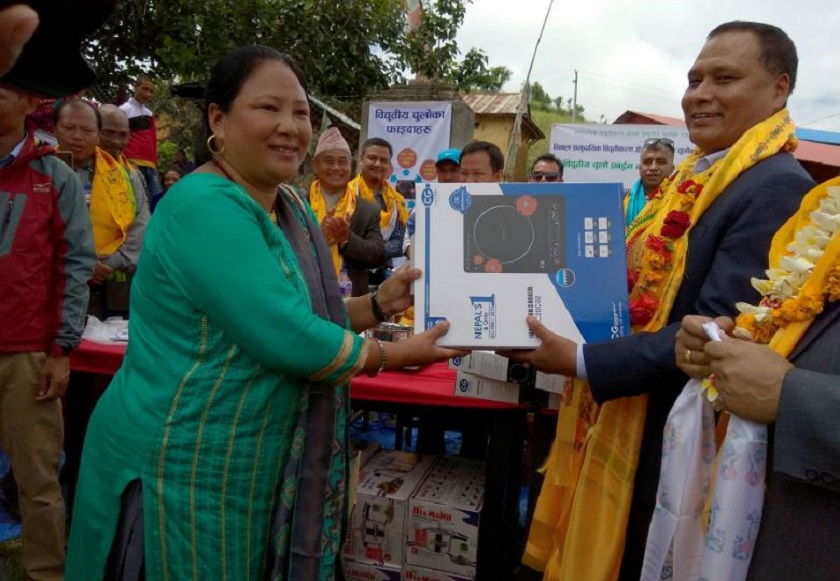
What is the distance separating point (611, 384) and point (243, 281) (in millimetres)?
1039

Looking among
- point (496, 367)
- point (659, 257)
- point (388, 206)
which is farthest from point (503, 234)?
point (388, 206)

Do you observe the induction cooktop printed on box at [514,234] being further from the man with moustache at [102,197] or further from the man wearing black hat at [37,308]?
the man with moustache at [102,197]


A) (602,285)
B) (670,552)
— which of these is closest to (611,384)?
(602,285)

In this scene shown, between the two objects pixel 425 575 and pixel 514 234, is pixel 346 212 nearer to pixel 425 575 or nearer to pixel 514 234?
pixel 425 575

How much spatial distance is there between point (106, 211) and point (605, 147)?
24.9 ft

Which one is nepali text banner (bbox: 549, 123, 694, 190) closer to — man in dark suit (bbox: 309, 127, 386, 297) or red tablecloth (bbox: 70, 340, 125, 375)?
man in dark suit (bbox: 309, 127, 386, 297)

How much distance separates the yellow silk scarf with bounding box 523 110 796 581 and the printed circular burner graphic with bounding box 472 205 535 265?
0.36 metres

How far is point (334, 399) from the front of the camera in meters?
1.69

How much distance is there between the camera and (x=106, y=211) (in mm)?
4211

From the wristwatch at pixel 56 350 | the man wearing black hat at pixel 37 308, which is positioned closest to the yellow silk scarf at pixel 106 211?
the man wearing black hat at pixel 37 308

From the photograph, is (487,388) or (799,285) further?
(487,388)

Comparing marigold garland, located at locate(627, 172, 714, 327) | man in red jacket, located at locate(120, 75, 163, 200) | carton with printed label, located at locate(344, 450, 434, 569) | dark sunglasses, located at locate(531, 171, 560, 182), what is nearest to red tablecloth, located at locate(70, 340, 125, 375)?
carton with printed label, located at locate(344, 450, 434, 569)

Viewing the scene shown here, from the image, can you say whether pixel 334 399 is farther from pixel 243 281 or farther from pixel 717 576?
pixel 717 576

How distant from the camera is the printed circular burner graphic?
194 centimetres
